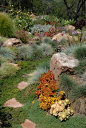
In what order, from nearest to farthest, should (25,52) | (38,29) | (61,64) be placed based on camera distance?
(61,64), (25,52), (38,29)

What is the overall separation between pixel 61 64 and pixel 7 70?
2.34 metres

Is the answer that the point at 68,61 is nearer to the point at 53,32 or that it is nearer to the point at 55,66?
the point at 55,66

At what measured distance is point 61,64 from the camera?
4.09 meters

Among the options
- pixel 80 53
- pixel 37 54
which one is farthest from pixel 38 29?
pixel 80 53

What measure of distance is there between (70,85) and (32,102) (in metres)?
1.05

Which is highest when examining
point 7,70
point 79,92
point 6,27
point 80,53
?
point 6,27

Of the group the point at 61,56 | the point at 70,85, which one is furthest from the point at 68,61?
the point at 70,85

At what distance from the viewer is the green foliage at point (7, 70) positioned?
18.2ft

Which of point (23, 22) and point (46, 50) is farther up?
point (23, 22)

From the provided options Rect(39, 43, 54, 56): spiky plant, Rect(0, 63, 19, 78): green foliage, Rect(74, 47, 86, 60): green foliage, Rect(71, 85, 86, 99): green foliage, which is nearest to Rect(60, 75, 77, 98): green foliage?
Rect(71, 85, 86, 99): green foliage

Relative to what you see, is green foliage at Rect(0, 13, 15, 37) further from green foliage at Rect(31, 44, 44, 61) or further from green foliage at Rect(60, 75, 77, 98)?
green foliage at Rect(60, 75, 77, 98)

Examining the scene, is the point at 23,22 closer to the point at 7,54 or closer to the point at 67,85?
the point at 7,54

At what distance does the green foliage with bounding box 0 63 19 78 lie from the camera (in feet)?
18.2

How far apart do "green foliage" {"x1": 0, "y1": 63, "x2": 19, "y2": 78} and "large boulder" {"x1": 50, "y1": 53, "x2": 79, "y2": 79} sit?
173cm
